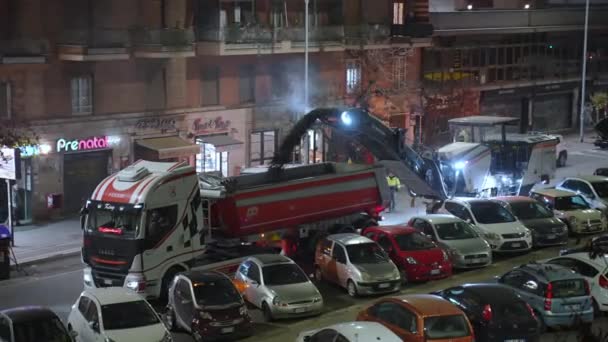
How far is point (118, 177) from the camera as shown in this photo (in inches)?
1017

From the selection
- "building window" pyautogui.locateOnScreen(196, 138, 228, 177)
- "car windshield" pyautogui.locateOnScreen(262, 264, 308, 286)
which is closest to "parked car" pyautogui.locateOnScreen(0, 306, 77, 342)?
"car windshield" pyautogui.locateOnScreen(262, 264, 308, 286)

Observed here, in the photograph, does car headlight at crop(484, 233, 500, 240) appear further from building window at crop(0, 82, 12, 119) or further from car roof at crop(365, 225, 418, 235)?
building window at crop(0, 82, 12, 119)

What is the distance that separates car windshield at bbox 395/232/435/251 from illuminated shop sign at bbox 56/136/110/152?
604 inches

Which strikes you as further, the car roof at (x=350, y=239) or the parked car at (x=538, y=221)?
the parked car at (x=538, y=221)

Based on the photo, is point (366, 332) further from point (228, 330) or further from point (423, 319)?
point (228, 330)

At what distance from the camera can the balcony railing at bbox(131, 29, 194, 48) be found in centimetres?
3947

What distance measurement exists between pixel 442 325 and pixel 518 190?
21557mm

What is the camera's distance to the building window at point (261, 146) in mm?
45750

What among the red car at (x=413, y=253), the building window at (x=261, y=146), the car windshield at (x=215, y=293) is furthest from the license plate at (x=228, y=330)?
the building window at (x=261, y=146)

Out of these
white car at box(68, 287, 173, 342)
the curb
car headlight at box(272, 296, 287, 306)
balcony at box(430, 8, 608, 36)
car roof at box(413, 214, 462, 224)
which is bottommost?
the curb

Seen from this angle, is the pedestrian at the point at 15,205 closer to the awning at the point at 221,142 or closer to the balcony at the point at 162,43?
the balcony at the point at 162,43

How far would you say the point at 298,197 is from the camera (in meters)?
29.7

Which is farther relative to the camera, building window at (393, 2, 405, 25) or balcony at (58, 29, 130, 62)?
building window at (393, 2, 405, 25)

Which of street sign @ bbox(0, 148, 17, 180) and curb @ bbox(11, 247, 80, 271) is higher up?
street sign @ bbox(0, 148, 17, 180)
